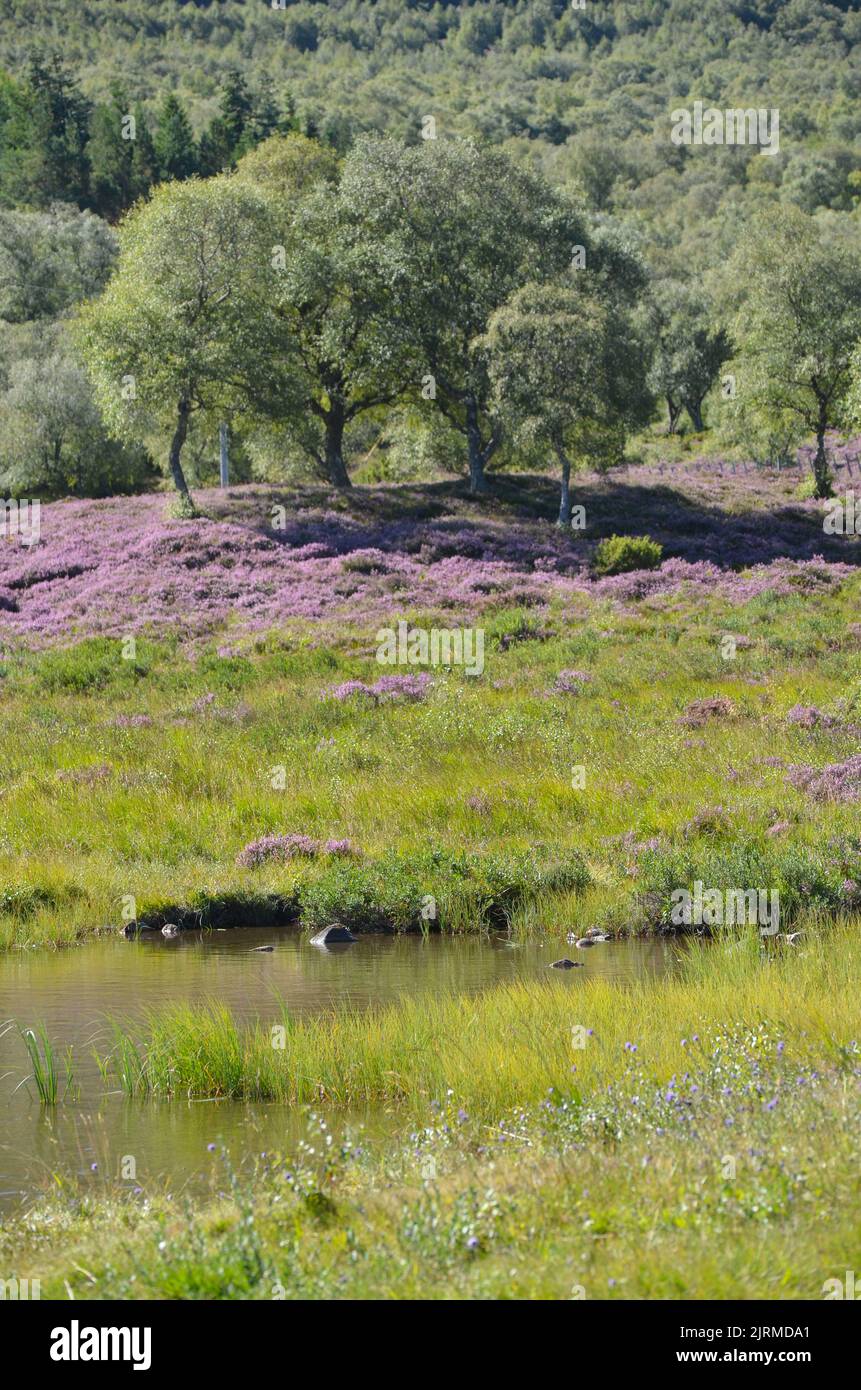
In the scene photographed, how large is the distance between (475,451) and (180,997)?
42.4 m

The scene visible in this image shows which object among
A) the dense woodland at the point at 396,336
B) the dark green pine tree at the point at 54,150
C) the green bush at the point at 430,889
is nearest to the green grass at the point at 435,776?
the green bush at the point at 430,889

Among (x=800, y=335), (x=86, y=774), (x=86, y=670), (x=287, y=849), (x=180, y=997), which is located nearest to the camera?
(x=180, y=997)

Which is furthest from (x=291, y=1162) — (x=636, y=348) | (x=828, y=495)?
(x=828, y=495)

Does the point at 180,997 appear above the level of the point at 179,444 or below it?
below

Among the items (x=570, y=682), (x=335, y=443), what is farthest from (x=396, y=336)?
(x=570, y=682)

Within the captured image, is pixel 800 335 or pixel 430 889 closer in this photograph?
pixel 430 889

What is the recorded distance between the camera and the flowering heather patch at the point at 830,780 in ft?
67.0

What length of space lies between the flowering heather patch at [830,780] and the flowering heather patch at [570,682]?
7.46 meters

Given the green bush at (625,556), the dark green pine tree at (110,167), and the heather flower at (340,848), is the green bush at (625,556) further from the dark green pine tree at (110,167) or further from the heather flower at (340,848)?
the dark green pine tree at (110,167)

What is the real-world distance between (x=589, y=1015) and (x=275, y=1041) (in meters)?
2.64

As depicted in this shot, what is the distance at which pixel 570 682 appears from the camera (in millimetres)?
29047

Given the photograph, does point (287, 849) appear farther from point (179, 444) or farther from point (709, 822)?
point (179, 444)

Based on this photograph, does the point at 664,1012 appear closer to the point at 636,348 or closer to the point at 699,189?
the point at 636,348
